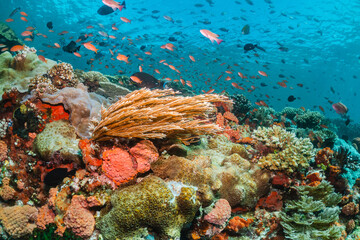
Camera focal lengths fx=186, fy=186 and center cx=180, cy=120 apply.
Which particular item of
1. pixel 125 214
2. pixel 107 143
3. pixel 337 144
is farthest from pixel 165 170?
pixel 337 144

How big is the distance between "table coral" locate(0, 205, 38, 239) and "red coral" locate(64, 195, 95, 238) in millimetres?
759

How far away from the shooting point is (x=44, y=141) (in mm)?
3219

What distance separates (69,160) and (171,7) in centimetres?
3564

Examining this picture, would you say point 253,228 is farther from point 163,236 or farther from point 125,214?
point 125,214

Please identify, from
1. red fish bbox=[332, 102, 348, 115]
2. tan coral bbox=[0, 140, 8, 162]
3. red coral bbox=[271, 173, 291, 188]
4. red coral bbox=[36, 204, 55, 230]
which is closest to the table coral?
red coral bbox=[36, 204, 55, 230]

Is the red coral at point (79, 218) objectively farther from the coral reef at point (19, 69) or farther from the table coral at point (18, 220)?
the coral reef at point (19, 69)

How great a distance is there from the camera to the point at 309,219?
3080 millimetres

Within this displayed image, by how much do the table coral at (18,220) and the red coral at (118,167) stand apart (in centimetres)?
134

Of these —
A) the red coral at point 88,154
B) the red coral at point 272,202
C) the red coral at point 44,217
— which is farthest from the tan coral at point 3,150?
the red coral at point 272,202

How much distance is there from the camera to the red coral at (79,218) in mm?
2375

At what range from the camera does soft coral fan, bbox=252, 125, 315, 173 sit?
376cm

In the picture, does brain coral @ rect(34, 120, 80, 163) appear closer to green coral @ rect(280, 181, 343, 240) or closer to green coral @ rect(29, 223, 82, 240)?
green coral @ rect(29, 223, 82, 240)

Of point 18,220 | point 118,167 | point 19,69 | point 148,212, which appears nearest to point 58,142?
point 18,220

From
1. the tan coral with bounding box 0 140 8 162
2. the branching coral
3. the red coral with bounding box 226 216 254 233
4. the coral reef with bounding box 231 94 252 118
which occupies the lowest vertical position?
the coral reef with bounding box 231 94 252 118
